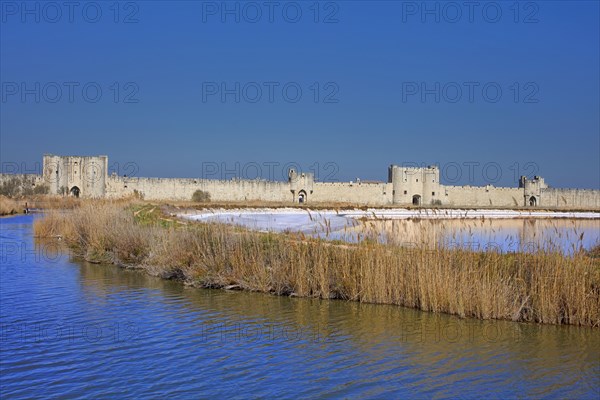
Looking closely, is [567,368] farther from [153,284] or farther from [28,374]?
[153,284]

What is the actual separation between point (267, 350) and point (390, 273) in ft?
8.09

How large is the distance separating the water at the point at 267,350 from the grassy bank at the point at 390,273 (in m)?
0.20

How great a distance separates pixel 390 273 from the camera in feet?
26.2

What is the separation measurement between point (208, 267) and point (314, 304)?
6.87ft

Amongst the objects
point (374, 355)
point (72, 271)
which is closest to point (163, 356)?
point (374, 355)

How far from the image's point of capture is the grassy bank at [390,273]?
274 inches

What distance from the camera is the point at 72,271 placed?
11008 mm

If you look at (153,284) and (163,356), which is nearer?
(163,356)

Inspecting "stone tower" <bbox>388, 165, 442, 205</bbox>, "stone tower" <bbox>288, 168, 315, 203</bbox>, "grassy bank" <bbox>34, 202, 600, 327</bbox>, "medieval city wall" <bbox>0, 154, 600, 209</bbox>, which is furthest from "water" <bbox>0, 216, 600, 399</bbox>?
"stone tower" <bbox>388, 165, 442, 205</bbox>

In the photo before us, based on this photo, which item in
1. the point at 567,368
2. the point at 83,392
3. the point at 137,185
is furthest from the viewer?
the point at 137,185

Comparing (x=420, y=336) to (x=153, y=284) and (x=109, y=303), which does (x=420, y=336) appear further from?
(x=153, y=284)

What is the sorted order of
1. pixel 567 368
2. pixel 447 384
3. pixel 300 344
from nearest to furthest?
pixel 447 384 < pixel 567 368 < pixel 300 344

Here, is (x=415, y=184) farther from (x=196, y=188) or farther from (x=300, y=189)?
(x=196, y=188)

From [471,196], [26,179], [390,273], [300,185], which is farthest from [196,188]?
[390,273]
